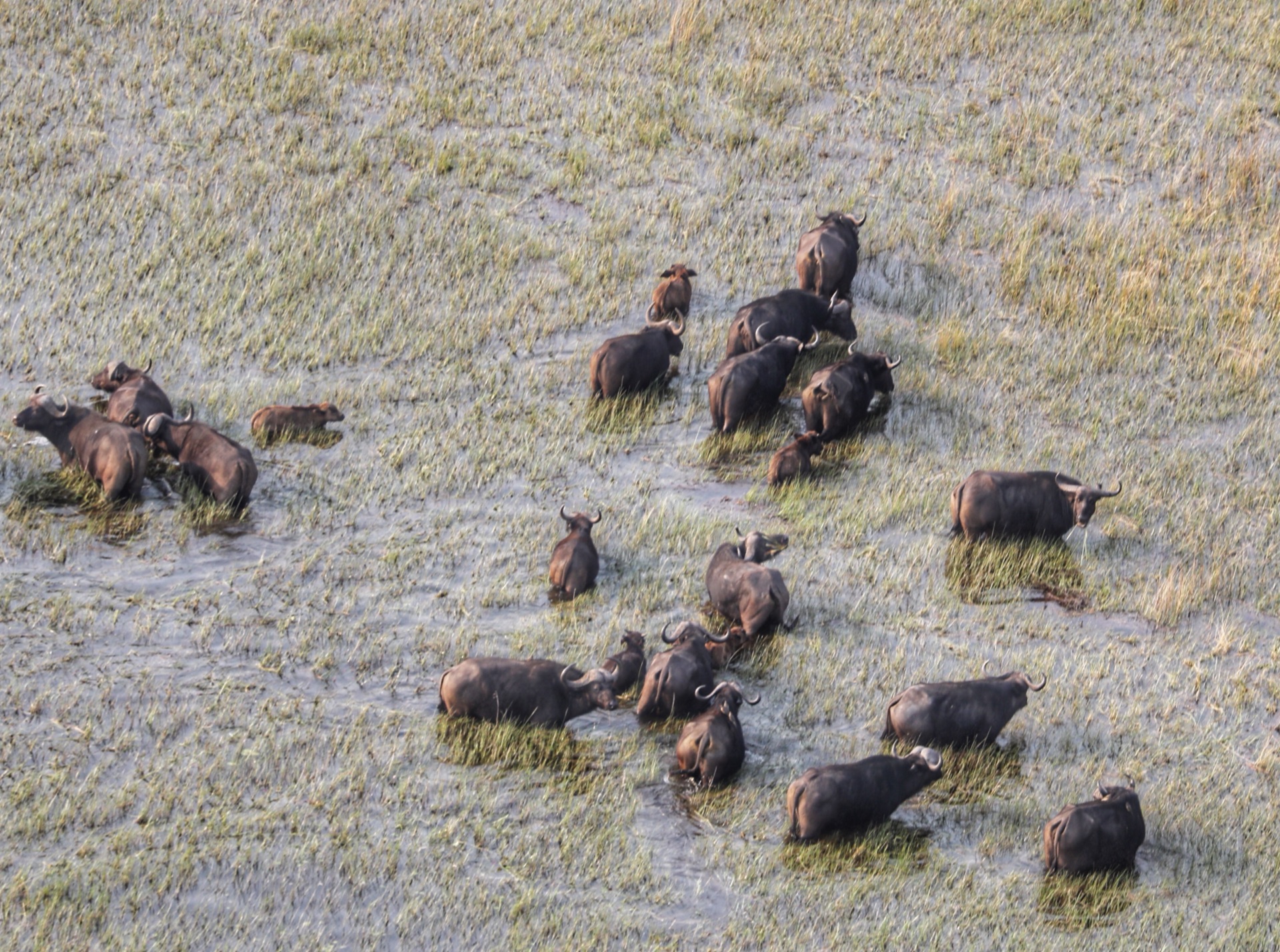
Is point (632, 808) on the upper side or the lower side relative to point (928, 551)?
lower

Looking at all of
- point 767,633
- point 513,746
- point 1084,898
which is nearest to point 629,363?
point 767,633

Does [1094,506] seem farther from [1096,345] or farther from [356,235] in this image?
[356,235]

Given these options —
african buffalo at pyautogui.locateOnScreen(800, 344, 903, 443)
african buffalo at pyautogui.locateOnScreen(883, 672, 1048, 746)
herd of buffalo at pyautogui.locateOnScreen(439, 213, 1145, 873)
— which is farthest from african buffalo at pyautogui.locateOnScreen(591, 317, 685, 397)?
african buffalo at pyautogui.locateOnScreen(883, 672, 1048, 746)

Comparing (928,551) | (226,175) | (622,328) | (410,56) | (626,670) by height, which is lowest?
(626,670)

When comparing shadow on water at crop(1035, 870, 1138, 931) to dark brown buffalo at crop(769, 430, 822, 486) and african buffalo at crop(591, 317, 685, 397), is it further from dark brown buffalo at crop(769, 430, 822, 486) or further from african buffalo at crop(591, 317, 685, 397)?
african buffalo at crop(591, 317, 685, 397)

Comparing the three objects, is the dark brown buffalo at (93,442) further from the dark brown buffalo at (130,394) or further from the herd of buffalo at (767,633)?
the herd of buffalo at (767,633)

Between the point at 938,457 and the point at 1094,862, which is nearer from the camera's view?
the point at 1094,862

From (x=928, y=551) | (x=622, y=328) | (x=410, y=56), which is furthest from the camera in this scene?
(x=410, y=56)

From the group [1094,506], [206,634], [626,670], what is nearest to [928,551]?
[1094,506]
